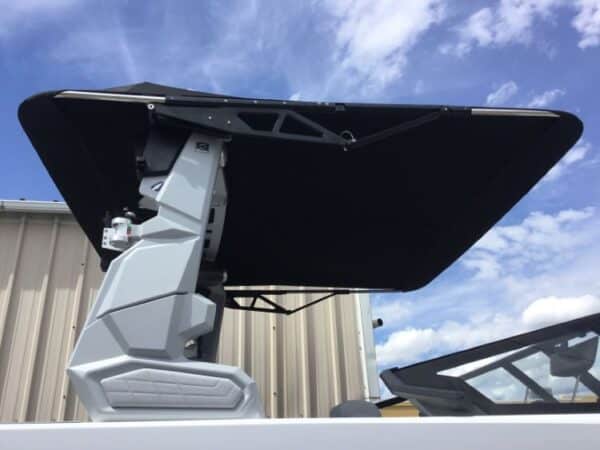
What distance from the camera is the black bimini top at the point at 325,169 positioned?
163 cm

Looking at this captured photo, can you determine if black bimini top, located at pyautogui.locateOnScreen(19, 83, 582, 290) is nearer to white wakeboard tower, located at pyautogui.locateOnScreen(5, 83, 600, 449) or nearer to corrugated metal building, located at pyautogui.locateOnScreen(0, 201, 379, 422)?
white wakeboard tower, located at pyautogui.locateOnScreen(5, 83, 600, 449)

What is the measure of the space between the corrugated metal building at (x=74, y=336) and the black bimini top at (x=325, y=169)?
3.95ft

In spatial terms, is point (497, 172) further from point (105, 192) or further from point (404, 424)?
point (105, 192)

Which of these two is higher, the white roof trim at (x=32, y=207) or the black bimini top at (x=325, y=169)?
the white roof trim at (x=32, y=207)

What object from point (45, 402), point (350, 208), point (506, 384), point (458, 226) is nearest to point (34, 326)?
point (45, 402)

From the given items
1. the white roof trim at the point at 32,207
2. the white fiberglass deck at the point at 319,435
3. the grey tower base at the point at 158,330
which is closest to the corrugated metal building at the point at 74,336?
the white roof trim at the point at 32,207

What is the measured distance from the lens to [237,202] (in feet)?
7.80

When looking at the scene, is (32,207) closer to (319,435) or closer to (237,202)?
(237,202)

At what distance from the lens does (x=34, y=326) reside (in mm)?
3734

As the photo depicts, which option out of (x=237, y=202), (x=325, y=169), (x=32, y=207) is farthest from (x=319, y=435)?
(x=32, y=207)

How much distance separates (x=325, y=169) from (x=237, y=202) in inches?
20.8

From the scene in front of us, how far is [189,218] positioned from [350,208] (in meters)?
1.11

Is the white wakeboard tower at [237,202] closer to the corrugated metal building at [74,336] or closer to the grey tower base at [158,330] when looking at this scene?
the grey tower base at [158,330]

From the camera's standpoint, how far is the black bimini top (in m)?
1.63
